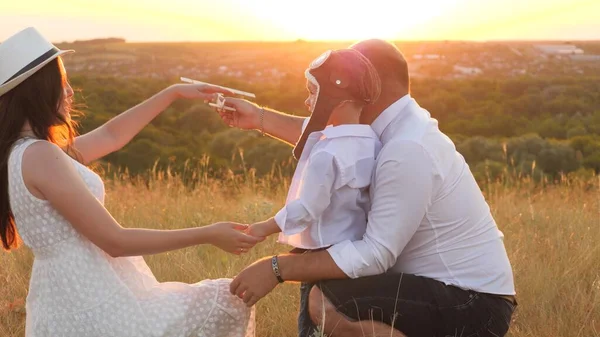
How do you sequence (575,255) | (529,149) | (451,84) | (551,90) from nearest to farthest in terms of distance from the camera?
(575,255) < (529,149) < (551,90) < (451,84)

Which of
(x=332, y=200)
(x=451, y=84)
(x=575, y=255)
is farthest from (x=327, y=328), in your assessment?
(x=451, y=84)

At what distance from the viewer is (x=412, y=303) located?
2980 mm

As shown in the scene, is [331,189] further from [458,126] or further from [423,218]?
[458,126]

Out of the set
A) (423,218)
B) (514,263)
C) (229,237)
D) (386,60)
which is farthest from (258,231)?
(514,263)

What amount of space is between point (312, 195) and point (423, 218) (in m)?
0.46

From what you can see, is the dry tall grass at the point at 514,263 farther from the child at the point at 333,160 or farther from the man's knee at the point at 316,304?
the child at the point at 333,160

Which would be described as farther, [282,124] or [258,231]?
[282,124]

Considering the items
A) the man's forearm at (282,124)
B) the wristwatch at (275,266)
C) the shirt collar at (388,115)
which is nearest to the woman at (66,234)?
the wristwatch at (275,266)

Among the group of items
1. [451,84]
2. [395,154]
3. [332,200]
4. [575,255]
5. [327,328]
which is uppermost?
[395,154]

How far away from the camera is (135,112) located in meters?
3.65

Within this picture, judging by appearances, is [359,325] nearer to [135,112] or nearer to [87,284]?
[87,284]

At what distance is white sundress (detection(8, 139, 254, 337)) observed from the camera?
276 cm

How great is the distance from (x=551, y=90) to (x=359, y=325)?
33.4 m

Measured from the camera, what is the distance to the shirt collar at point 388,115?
9.70ft
